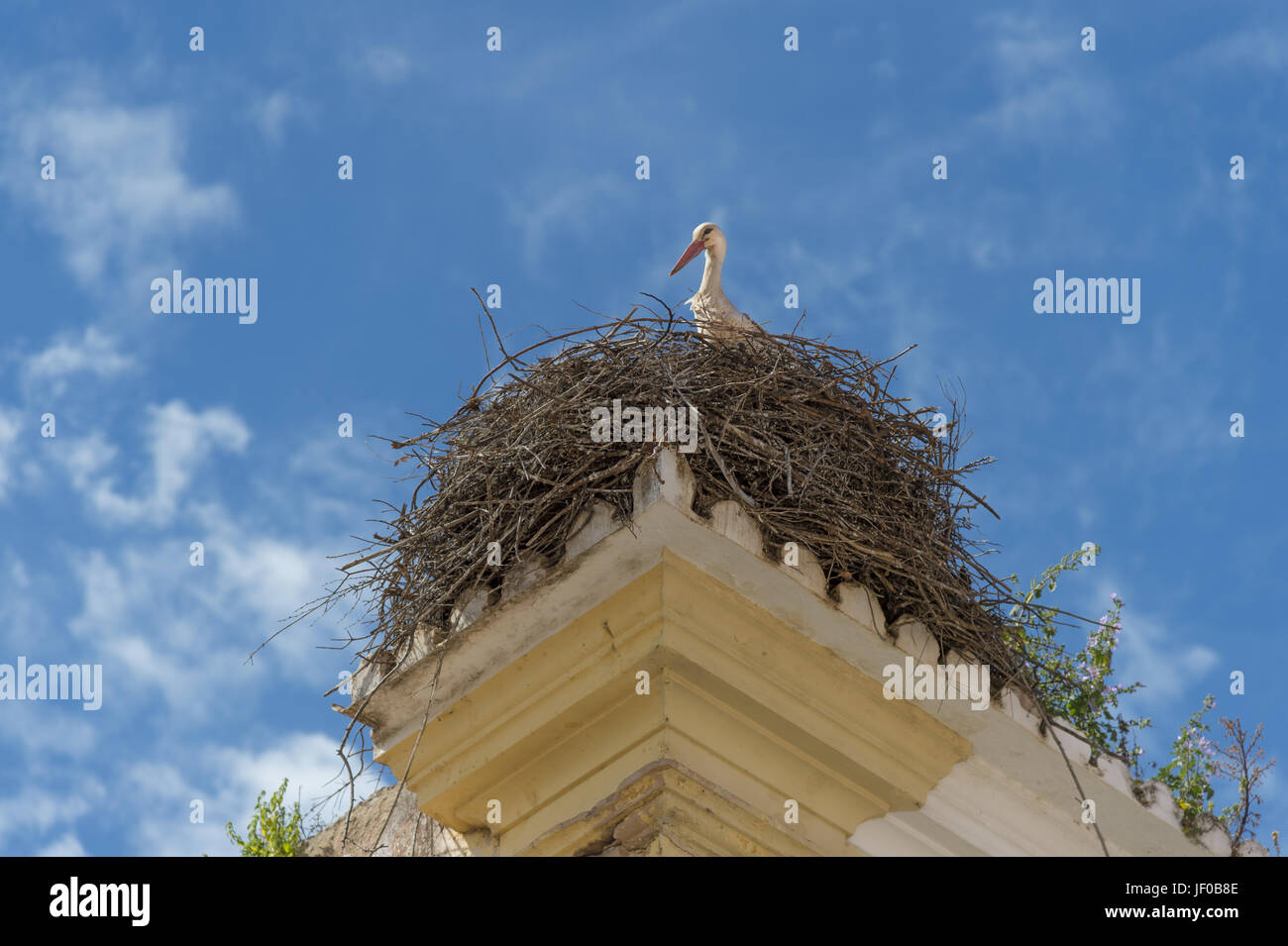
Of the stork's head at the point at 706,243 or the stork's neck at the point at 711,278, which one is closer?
the stork's neck at the point at 711,278

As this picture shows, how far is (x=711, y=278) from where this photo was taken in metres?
9.24

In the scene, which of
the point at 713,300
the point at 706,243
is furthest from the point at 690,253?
the point at 713,300

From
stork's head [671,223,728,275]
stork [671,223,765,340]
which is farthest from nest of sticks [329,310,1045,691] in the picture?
stork's head [671,223,728,275]

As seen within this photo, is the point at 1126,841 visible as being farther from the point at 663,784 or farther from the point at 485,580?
the point at 485,580

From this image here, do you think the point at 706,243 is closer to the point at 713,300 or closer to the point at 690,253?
the point at 690,253

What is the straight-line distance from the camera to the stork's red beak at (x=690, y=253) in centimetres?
988

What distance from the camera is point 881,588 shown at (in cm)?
609

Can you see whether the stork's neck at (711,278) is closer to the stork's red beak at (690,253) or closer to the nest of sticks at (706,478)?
the stork's red beak at (690,253)

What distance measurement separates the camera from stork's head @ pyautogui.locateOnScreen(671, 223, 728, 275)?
32.0ft

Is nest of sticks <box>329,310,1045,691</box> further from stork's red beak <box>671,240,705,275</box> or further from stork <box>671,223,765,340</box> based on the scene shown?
stork's red beak <box>671,240,705,275</box>

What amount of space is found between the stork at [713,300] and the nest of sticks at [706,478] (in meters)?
0.49

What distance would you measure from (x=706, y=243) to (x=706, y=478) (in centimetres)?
419

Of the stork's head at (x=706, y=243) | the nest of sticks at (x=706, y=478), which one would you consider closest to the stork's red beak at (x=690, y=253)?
the stork's head at (x=706, y=243)
